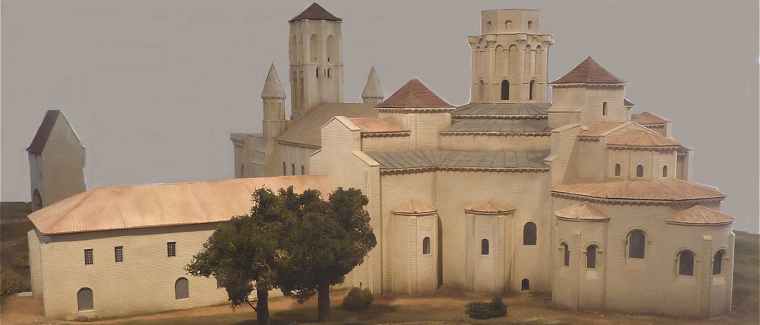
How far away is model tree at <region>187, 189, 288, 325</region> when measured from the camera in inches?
1271

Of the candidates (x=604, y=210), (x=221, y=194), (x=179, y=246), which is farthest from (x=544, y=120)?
(x=179, y=246)

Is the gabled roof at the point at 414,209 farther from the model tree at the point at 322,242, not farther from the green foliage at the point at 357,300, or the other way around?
the model tree at the point at 322,242

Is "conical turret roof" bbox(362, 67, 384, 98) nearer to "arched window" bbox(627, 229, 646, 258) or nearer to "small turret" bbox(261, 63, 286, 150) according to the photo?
"small turret" bbox(261, 63, 286, 150)

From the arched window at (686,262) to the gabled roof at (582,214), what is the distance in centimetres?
441

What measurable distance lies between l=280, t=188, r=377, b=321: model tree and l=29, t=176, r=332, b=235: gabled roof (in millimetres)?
8686

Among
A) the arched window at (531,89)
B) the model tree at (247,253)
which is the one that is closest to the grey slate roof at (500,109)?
the arched window at (531,89)

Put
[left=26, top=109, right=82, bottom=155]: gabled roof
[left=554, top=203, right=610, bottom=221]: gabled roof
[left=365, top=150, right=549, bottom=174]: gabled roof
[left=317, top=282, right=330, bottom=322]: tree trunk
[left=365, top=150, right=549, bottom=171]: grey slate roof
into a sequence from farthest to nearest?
[left=26, top=109, right=82, bottom=155]: gabled roof → [left=365, top=150, right=549, bottom=171]: grey slate roof → [left=365, top=150, right=549, bottom=174]: gabled roof → [left=554, top=203, right=610, bottom=221]: gabled roof → [left=317, top=282, right=330, bottom=322]: tree trunk

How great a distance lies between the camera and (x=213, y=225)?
41062 mm

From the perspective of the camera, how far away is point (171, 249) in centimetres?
4028

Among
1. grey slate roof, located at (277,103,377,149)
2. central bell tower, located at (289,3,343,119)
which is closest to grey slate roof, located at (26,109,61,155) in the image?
grey slate roof, located at (277,103,377,149)

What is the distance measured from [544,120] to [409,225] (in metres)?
11.5

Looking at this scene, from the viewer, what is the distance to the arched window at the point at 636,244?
38281 mm

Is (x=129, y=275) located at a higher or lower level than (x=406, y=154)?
lower

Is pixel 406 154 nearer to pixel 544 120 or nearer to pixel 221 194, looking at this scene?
pixel 544 120
